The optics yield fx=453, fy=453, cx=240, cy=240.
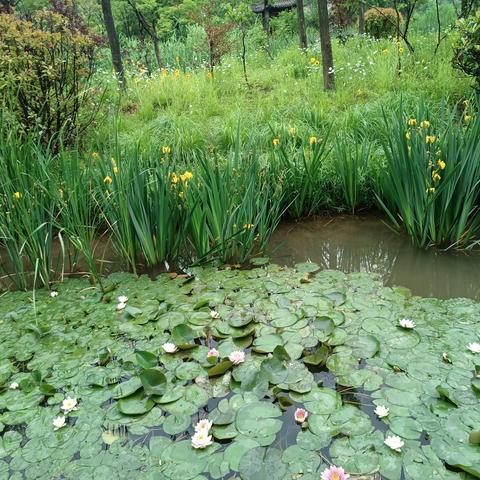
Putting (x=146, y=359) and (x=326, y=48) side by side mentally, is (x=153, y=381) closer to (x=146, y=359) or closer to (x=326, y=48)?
(x=146, y=359)

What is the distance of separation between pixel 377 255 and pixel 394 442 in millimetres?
1775

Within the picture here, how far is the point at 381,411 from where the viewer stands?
1.63 metres

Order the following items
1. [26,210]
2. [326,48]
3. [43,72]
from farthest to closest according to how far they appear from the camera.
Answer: [326,48]
[43,72]
[26,210]

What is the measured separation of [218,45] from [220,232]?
15.6 ft

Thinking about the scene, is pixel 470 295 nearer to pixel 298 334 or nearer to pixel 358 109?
pixel 298 334

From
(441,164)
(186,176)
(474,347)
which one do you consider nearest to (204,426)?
(474,347)

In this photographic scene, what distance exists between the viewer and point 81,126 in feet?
13.7

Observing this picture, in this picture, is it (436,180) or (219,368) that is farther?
(436,180)

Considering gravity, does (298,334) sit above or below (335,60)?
below

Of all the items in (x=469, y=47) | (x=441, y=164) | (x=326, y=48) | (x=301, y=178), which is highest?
(x=326, y=48)

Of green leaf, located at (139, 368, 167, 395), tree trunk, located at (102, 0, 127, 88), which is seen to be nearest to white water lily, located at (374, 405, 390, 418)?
green leaf, located at (139, 368, 167, 395)

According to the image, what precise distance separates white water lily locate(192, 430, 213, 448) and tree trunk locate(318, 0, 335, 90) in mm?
4756

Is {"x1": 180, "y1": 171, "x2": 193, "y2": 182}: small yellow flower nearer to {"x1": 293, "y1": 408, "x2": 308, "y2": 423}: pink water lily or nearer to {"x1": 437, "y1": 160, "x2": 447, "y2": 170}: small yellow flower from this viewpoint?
{"x1": 437, "y1": 160, "x2": 447, "y2": 170}: small yellow flower

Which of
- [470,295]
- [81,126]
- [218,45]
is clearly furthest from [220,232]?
[218,45]
